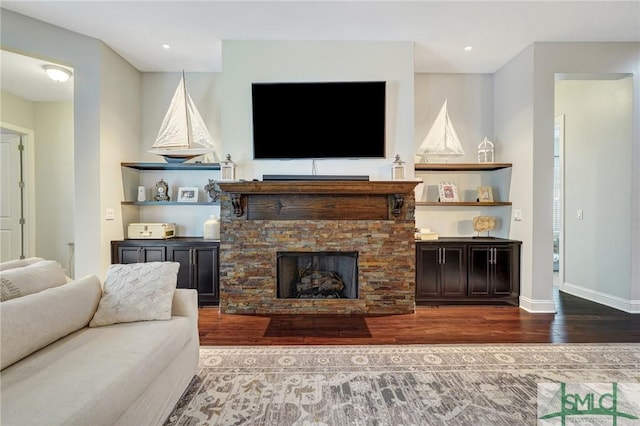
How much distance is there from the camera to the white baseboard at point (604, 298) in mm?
3711

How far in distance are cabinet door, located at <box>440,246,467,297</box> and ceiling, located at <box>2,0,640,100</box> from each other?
2.54m

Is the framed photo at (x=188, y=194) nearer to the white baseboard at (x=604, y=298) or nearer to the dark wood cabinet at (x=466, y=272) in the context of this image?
the dark wood cabinet at (x=466, y=272)

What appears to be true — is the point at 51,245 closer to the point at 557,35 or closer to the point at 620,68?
the point at 557,35

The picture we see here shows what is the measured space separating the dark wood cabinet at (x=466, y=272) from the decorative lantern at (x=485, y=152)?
118 cm

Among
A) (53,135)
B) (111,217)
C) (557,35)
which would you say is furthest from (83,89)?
(557,35)

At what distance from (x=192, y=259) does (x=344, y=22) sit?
10.8ft

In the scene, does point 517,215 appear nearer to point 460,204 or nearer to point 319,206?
point 460,204

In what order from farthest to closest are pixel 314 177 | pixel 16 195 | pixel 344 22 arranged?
pixel 16 195 < pixel 314 177 < pixel 344 22

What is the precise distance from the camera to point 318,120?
12.6 ft

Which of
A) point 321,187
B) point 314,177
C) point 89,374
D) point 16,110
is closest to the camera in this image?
point 89,374

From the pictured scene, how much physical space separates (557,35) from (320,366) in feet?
14.5

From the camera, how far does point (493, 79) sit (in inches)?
181

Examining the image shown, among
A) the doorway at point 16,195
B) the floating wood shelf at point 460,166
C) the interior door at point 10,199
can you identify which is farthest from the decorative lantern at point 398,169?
the interior door at point 10,199

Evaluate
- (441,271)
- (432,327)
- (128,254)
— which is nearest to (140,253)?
(128,254)
